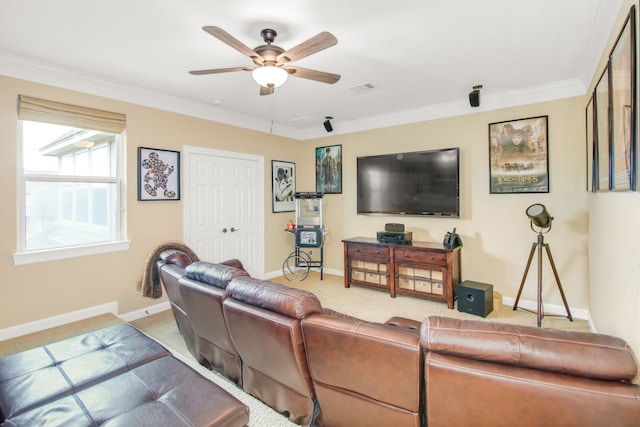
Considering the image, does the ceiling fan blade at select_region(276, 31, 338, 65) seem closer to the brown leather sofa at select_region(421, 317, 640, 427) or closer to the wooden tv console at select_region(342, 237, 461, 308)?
the brown leather sofa at select_region(421, 317, 640, 427)

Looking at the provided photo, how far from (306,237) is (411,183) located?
1.90 metres

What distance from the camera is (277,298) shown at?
1639 mm

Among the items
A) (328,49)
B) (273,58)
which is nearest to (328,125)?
(328,49)

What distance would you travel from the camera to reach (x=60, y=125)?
317 centimetres

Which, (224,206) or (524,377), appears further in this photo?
(224,206)

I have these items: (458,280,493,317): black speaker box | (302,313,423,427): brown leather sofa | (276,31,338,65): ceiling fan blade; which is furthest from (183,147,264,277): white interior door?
(302,313,423,427): brown leather sofa

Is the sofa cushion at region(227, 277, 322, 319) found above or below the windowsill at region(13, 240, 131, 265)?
below

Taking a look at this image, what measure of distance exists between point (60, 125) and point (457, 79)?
413 centimetres

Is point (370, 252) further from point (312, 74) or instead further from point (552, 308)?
point (312, 74)

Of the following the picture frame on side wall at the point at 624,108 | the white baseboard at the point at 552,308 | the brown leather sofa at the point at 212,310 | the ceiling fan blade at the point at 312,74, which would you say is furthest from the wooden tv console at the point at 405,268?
the brown leather sofa at the point at 212,310

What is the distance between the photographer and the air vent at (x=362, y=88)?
11.7ft

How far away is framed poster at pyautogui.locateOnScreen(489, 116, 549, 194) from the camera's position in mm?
3693

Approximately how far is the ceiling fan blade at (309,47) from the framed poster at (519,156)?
285 cm

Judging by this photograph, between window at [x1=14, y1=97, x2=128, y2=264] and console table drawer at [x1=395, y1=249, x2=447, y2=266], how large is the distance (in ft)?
11.3
